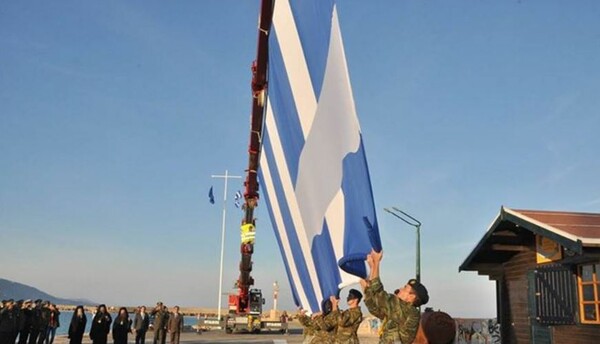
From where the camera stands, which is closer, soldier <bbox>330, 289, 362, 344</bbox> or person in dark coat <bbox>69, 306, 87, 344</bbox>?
soldier <bbox>330, 289, 362, 344</bbox>

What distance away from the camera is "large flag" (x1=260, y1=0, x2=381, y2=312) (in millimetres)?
5074

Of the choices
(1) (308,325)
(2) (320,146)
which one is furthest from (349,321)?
(2) (320,146)

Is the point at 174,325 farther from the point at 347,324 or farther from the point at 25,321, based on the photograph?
the point at 347,324

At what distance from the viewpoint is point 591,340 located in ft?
34.3

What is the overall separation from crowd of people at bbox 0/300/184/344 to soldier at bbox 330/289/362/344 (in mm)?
10675

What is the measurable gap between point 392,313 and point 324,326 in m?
3.50

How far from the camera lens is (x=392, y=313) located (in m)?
4.42

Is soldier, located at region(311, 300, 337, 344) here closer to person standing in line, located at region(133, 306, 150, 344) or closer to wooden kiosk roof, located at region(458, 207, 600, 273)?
wooden kiosk roof, located at region(458, 207, 600, 273)

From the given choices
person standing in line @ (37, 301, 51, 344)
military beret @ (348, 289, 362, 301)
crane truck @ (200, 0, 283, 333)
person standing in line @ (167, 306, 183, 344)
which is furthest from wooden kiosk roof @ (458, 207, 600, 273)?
person standing in line @ (37, 301, 51, 344)

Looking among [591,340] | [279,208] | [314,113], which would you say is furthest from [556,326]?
[314,113]

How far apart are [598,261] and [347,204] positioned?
6933 mm

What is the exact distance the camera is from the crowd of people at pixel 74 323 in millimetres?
15273

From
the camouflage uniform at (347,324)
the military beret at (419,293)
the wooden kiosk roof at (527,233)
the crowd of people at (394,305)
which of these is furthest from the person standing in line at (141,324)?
the military beret at (419,293)

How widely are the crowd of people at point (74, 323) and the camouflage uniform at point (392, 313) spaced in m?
13.4
